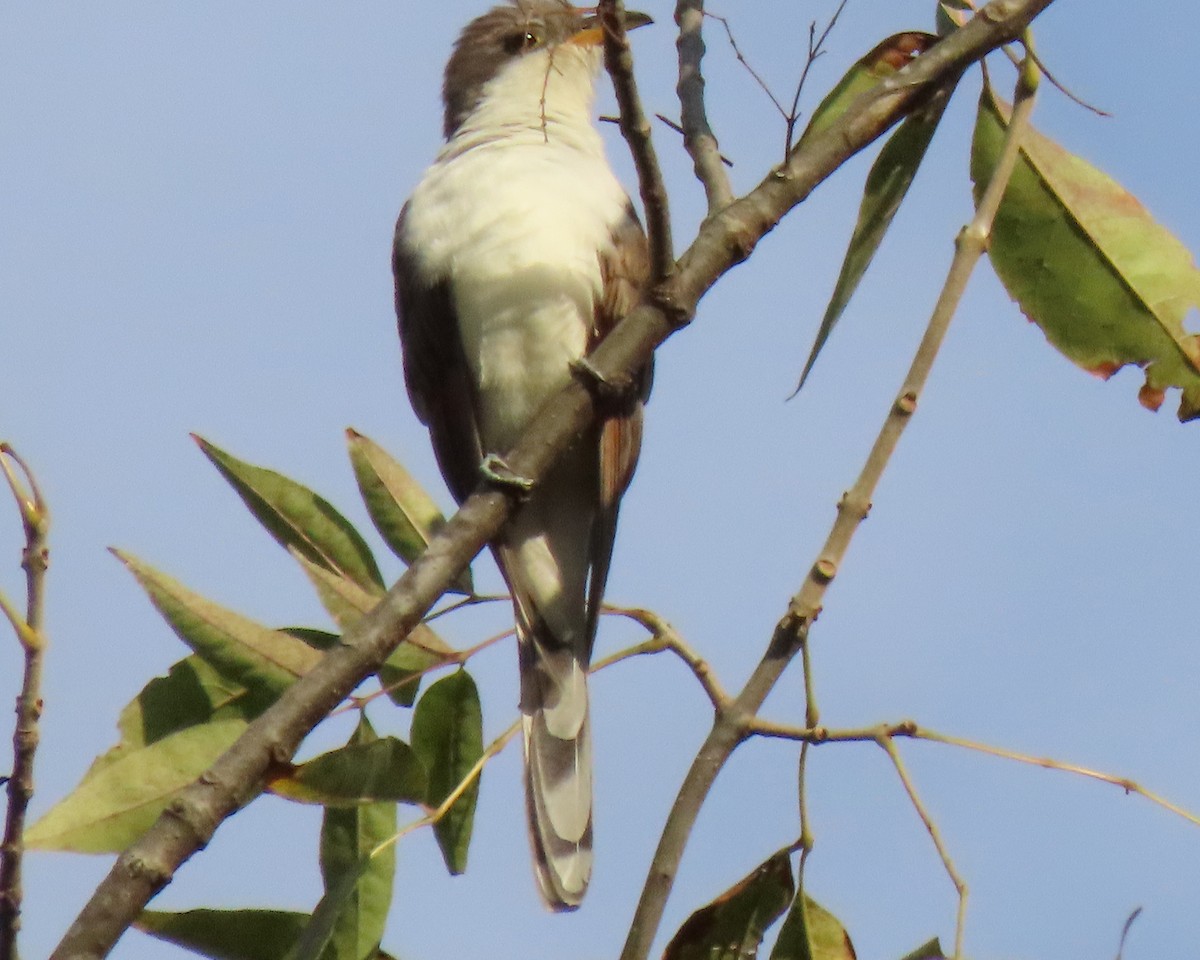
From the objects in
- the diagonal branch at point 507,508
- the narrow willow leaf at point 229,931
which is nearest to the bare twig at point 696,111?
the diagonal branch at point 507,508

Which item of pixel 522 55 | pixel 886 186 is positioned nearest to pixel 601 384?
pixel 886 186

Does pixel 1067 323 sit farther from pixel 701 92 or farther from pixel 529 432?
pixel 529 432

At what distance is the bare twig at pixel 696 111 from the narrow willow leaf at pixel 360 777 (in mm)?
840

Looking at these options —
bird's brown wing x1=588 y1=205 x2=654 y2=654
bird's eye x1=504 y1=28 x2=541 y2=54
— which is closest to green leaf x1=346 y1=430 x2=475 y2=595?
bird's brown wing x1=588 y1=205 x2=654 y2=654

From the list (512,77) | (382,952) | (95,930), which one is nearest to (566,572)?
(512,77)

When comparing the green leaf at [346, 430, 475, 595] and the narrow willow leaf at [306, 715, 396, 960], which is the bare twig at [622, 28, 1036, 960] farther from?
the green leaf at [346, 430, 475, 595]

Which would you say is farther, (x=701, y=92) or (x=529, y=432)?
(x=701, y=92)

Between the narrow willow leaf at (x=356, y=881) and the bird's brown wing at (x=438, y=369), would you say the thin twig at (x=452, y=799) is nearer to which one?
the narrow willow leaf at (x=356, y=881)

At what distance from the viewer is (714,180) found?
2344 millimetres

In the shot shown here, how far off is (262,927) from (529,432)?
2.54 ft

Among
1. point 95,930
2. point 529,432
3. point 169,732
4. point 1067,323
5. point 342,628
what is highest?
point 1067,323

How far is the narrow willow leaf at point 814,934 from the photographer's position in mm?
2318

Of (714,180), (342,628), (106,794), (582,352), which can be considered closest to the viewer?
(106,794)

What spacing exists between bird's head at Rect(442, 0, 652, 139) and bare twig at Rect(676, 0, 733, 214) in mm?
1293
